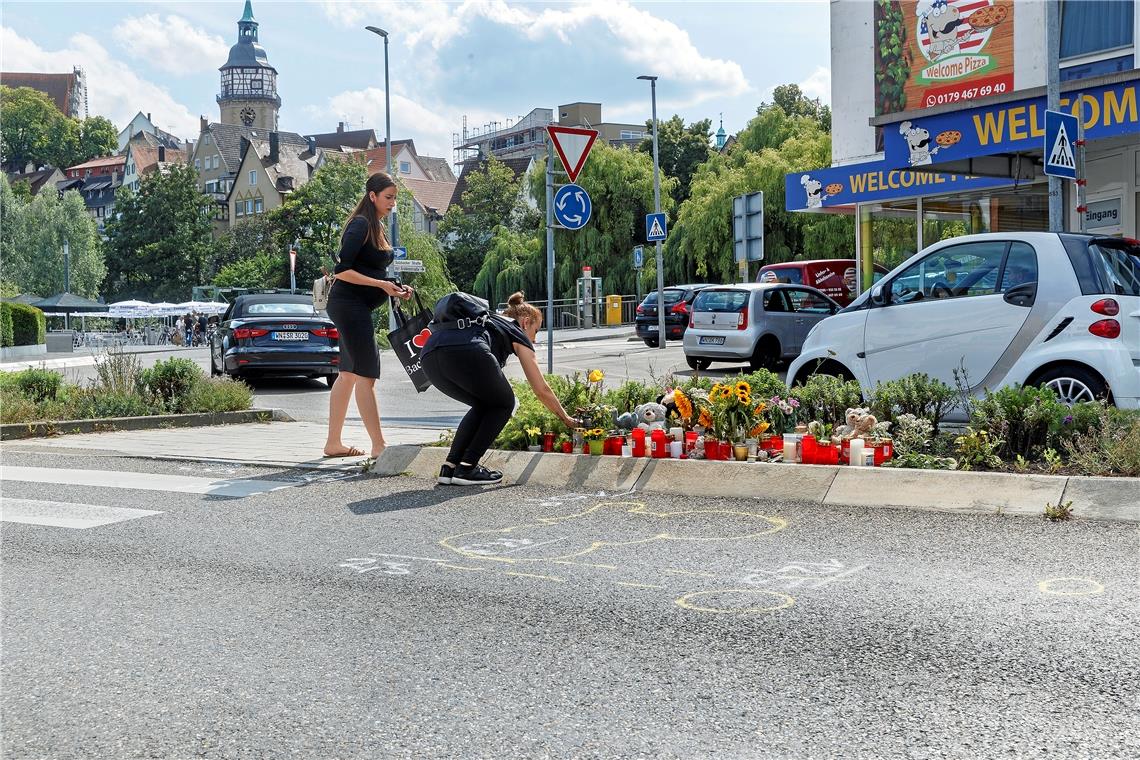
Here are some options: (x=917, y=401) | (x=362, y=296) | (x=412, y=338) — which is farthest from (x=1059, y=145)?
(x=362, y=296)

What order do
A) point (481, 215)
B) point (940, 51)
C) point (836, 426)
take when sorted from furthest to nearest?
point (481, 215) → point (940, 51) → point (836, 426)

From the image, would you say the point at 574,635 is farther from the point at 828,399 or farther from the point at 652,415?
the point at 828,399

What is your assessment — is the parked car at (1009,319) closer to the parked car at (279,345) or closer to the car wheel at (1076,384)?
the car wheel at (1076,384)

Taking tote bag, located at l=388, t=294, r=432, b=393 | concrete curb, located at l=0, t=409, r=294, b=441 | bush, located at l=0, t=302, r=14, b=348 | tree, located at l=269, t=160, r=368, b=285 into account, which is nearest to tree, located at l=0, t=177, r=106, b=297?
tree, located at l=269, t=160, r=368, b=285

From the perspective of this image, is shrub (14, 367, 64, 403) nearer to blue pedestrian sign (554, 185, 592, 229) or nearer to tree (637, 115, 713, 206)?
blue pedestrian sign (554, 185, 592, 229)

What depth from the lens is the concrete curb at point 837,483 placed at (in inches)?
257

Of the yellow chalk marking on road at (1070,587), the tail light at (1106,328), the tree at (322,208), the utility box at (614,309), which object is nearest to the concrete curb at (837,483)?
the yellow chalk marking on road at (1070,587)

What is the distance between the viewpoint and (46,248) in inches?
3652

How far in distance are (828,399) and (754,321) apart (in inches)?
509

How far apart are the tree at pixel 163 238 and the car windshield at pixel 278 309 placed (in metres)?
79.9

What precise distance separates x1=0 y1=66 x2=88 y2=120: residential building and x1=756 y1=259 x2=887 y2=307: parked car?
17429cm

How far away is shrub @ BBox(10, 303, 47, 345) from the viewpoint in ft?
125

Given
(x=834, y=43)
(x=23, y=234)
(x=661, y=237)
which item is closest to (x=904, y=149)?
(x=834, y=43)

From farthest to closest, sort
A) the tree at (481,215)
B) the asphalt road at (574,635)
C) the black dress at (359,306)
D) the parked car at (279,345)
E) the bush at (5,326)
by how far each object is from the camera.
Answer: the tree at (481,215) → the bush at (5,326) → the parked car at (279,345) → the black dress at (359,306) → the asphalt road at (574,635)
